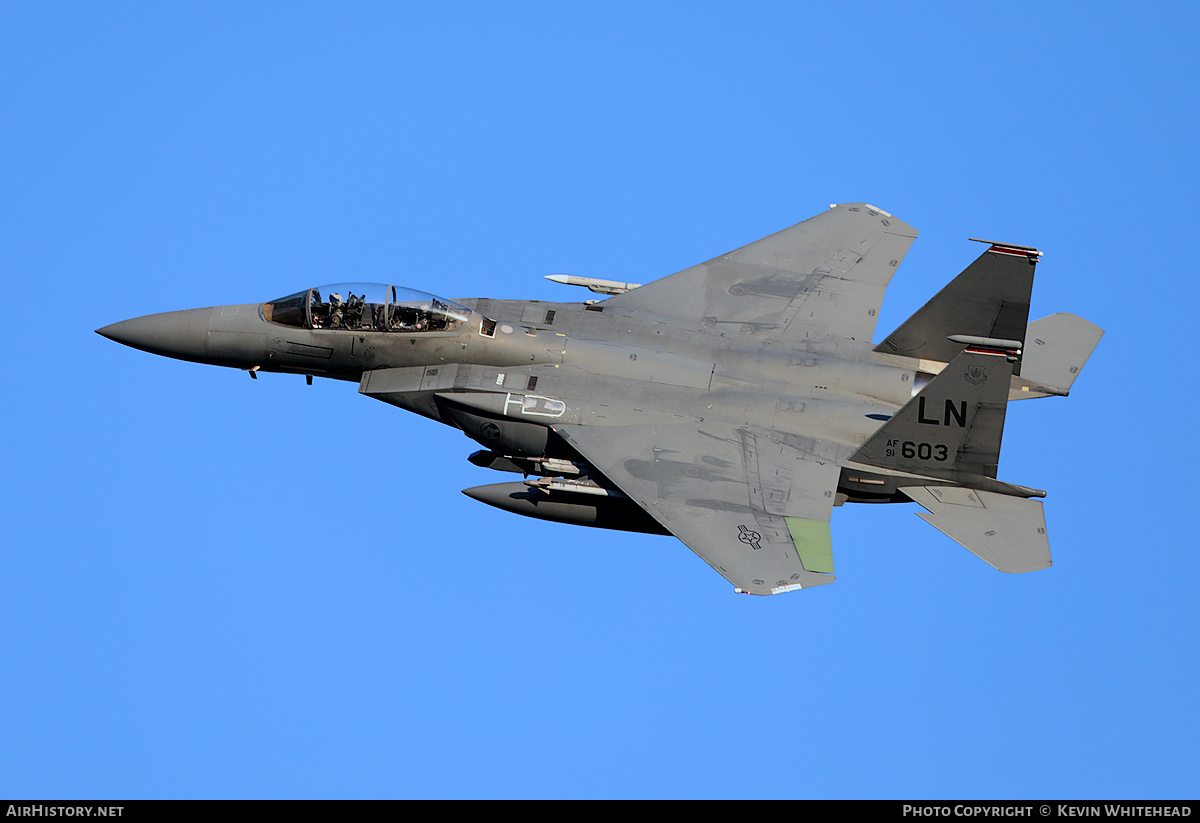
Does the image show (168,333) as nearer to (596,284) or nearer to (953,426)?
(596,284)

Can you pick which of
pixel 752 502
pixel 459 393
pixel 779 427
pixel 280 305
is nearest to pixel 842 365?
pixel 779 427

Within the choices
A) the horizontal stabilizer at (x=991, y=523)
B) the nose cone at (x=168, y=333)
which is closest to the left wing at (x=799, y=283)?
the horizontal stabilizer at (x=991, y=523)

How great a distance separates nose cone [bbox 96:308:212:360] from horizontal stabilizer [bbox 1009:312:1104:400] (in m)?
12.4

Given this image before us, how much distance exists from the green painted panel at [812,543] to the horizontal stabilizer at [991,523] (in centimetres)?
145

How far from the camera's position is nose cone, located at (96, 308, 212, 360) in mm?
21734

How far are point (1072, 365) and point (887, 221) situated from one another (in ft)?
13.3

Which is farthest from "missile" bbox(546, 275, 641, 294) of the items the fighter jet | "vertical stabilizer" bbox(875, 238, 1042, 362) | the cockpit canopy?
"vertical stabilizer" bbox(875, 238, 1042, 362)

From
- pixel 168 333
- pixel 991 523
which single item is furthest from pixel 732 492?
pixel 168 333

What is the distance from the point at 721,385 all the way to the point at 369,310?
542 centimetres

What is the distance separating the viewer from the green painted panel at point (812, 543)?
18.7 meters

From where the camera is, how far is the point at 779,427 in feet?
67.2

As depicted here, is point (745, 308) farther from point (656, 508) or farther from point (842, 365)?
point (656, 508)

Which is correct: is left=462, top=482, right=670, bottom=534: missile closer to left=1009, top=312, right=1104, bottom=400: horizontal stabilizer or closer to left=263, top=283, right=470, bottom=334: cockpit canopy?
left=263, top=283, right=470, bottom=334: cockpit canopy

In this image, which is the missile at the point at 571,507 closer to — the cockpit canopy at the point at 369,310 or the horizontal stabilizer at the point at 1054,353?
the cockpit canopy at the point at 369,310
